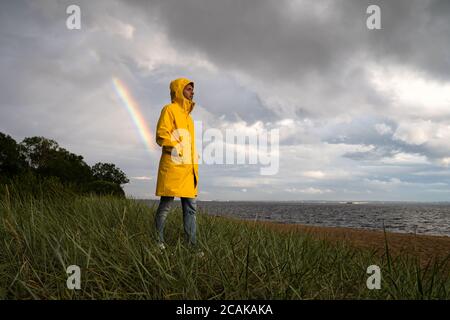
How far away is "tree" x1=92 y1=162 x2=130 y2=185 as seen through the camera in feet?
121

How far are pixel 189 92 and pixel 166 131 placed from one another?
2.65 feet

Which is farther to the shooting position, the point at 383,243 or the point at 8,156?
the point at 8,156

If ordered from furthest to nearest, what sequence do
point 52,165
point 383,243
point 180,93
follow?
1. point 52,165
2. point 383,243
3. point 180,93

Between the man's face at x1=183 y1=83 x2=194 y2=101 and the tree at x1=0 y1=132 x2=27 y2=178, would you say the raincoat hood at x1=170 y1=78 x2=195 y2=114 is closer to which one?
the man's face at x1=183 y1=83 x2=194 y2=101

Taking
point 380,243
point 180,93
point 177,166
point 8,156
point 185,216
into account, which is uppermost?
point 8,156

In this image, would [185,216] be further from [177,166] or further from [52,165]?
[52,165]

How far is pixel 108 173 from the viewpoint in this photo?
38.3 metres

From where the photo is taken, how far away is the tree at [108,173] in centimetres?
3697

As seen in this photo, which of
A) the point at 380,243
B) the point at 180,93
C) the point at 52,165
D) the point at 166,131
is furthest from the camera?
the point at 52,165

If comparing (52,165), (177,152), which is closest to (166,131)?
(177,152)

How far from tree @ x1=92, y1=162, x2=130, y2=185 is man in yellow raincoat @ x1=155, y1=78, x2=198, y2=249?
108ft
